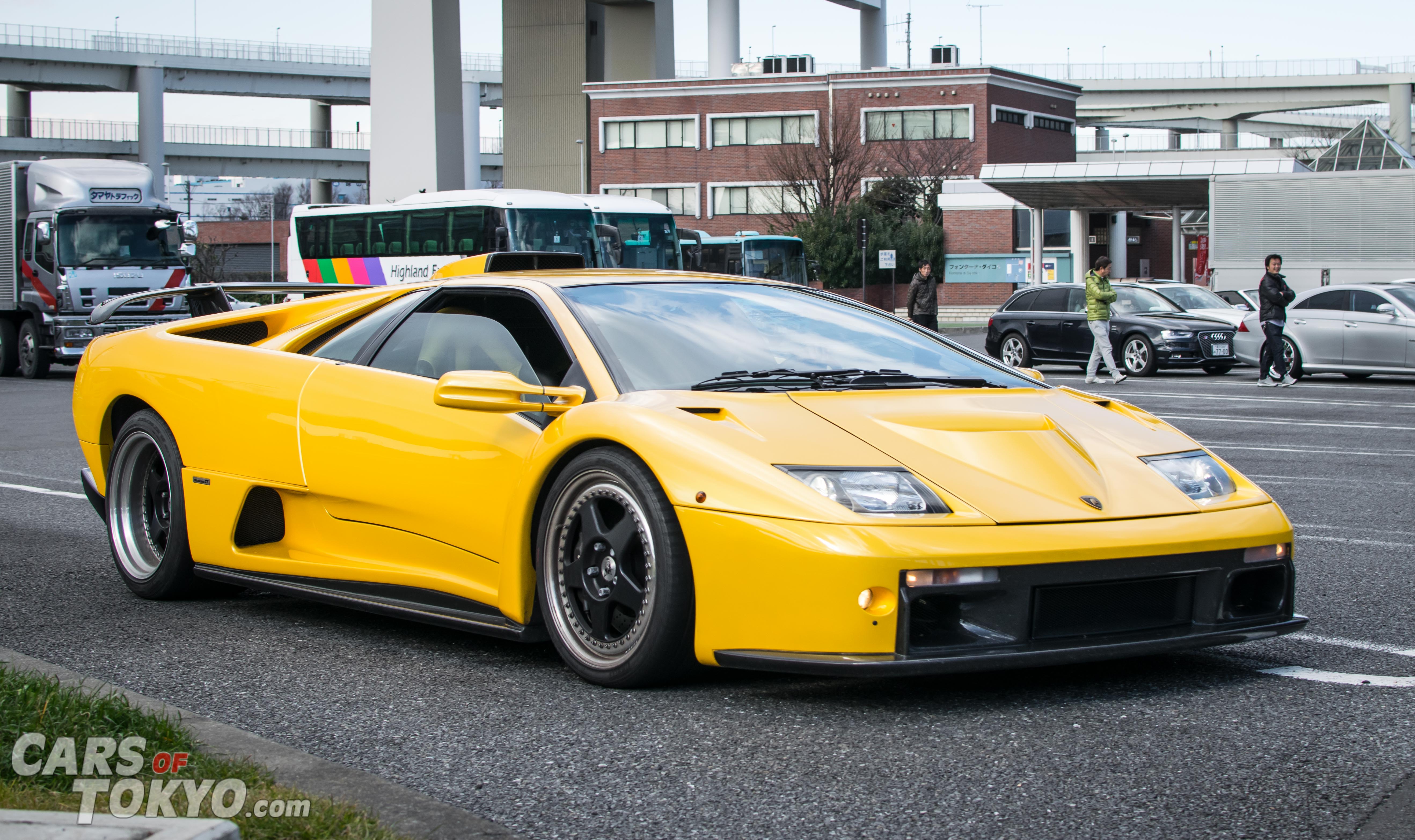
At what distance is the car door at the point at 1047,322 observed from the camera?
23.6 meters

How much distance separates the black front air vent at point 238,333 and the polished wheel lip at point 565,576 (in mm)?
2057

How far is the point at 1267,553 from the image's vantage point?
13.4ft

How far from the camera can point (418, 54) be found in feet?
155

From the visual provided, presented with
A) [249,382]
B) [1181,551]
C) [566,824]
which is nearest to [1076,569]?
[1181,551]

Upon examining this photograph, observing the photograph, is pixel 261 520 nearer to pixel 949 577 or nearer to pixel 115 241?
pixel 949 577

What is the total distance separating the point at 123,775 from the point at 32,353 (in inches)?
988

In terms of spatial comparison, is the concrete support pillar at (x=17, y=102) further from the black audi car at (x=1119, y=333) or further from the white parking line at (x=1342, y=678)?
the white parking line at (x=1342, y=678)

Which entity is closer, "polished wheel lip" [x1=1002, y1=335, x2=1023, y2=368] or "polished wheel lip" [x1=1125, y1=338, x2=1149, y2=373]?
"polished wheel lip" [x1=1125, y1=338, x2=1149, y2=373]

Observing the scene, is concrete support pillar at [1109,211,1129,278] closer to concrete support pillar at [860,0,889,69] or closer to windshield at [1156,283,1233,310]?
concrete support pillar at [860,0,889,69]

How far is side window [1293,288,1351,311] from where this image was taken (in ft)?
67.2

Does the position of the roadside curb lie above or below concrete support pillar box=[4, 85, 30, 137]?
below

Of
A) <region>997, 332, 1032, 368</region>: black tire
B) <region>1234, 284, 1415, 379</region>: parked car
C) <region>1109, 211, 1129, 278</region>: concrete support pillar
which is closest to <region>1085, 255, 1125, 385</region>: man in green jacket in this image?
<region>1234, 284, 1415, 379</region>: parked car

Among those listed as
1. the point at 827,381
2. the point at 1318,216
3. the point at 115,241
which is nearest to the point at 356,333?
the point at 827,381

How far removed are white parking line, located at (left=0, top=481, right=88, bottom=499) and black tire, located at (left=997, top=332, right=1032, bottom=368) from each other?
17.1m
